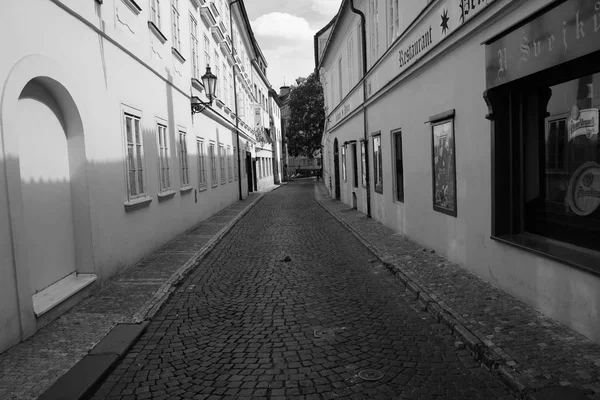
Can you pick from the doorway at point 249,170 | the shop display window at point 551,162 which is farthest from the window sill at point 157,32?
the doorway at point 249,170

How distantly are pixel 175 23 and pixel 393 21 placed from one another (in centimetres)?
552

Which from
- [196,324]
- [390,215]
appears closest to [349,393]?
[196,324]

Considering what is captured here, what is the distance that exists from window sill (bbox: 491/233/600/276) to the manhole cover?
78.1 inches

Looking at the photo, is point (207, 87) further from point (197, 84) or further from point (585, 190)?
point (585, 190)

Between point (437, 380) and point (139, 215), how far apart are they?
6.58m

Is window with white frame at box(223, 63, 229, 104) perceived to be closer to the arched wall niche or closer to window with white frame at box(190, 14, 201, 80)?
window with white frame at box(190, 14, 201, 80)

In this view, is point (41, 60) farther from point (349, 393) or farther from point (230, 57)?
point (230, 57)

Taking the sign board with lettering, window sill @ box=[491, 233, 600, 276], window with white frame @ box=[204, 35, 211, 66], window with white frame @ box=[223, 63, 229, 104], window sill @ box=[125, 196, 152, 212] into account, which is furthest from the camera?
window with white frame @ box=[223, 63, 229, 104]

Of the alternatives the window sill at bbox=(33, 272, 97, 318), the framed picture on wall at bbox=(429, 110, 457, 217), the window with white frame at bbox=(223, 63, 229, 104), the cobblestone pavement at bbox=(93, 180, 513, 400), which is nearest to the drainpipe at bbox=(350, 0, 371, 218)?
the framed picture on wall at bbox=(429, 110, 457, 217)

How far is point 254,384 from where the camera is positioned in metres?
3.94

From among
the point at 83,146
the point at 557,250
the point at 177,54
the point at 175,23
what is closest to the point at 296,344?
the point at 557,250

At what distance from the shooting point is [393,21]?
10.8 metres

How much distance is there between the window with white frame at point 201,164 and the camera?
49.7ft

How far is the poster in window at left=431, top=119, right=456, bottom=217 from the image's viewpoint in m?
7.46
